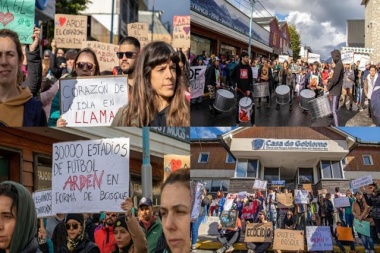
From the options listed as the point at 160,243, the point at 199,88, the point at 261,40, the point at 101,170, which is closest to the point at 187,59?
the point at 199,88

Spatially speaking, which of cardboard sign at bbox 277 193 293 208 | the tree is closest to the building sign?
cardboard sign at bbox 277 193 293 208

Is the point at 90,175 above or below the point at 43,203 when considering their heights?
above

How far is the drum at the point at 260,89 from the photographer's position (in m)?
5.46

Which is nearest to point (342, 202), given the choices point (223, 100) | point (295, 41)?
point (223, 100)

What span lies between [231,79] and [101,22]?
1234mm

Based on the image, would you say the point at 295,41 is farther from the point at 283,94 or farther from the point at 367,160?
the point at 367,160

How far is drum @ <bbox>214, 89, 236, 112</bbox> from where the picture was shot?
17.4ft

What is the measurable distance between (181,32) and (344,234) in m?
2.10

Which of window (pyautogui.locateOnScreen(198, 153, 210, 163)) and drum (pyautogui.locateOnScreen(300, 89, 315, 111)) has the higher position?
drum (pyautogui.locateOnScreen(300, 89, 315, 111))

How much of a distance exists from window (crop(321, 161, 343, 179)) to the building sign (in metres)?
0.12

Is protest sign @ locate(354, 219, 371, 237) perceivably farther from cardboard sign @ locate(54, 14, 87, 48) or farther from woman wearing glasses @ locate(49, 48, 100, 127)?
cardboard sign @ locate(54, 14, 87, 48)

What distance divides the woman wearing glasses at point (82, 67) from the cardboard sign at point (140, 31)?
1.98 ft

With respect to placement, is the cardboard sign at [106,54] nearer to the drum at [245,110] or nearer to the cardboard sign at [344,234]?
the drum at [245,110]

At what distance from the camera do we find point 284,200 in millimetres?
5055
